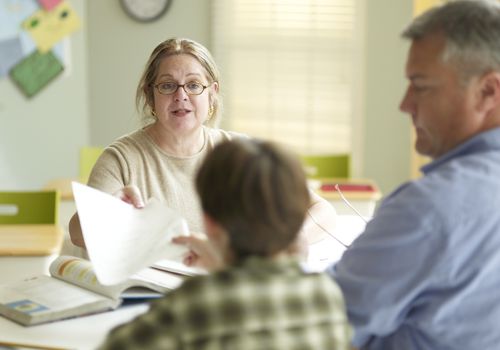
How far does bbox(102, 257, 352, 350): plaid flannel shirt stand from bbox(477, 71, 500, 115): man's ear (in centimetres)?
55

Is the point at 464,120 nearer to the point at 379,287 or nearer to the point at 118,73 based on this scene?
the point at 379,287

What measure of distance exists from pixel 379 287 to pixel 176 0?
501 cm

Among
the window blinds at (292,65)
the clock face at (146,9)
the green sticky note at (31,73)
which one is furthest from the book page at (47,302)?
the clock face at (146,9)

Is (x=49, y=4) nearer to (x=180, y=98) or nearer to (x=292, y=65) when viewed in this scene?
(x=292, y=65)

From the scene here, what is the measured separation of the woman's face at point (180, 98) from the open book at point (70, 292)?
683 mm

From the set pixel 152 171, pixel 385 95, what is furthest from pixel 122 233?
pixel 385 95

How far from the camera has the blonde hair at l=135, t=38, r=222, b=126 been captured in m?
2.72

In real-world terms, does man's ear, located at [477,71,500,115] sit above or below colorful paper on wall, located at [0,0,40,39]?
above

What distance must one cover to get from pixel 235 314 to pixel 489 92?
0.69m

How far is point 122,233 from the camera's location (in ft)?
6.31

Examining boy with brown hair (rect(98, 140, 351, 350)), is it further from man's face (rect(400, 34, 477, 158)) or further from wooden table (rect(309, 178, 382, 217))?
wooden table (rect(309, 178, 382, 217))

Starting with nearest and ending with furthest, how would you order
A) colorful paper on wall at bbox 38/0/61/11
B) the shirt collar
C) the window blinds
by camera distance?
1. the shirt collar
2. colorful paper on wall at bbox 38/0/61/11
3. the window blinds

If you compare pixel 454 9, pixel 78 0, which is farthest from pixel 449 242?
pixel 78 0

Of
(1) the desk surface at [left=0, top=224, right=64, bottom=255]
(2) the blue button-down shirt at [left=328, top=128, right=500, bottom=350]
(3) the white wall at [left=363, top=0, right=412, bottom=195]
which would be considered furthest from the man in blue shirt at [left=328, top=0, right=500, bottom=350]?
(3) the white wall at [left=363, top=0, right=412, bottom=195]
